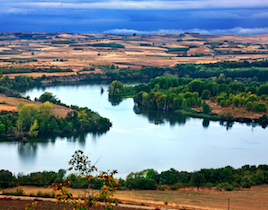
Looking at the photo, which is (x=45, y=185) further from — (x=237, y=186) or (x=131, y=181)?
(x=237, y=186)

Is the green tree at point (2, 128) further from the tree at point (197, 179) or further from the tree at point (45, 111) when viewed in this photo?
the tree at point (197, 179)

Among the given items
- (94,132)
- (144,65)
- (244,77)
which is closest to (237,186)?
(94,132)

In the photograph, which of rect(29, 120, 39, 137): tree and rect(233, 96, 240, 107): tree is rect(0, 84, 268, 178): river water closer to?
rect(29, 120, 39, 137): tree

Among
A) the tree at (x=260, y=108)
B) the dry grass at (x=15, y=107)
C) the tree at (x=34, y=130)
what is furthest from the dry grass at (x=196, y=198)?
the tree at (x=260, y=108)

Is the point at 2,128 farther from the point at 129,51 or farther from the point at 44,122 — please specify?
the point at 129,51

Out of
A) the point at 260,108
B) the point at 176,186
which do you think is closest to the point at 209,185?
the point at 176,186


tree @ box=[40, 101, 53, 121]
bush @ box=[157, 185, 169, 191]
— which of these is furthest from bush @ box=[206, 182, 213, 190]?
tree @ box=[40, 101, 53, 121]
